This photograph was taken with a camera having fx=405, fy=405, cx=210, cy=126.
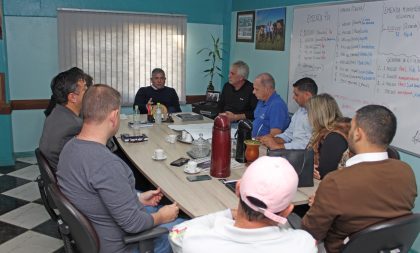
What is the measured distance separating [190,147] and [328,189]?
147 centimetres

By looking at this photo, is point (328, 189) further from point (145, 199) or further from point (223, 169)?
point (145, 199)

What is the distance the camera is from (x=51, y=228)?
10.8 ft

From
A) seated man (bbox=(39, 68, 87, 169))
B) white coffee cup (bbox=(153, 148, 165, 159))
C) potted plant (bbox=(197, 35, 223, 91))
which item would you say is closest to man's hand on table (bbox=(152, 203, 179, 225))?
white coffee cup (bbox=(153, 148, 165, 159))

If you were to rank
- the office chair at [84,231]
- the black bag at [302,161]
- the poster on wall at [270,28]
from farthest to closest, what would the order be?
1. the poster on wall at [270,28]
2. the black bag at [302,161]
3. the office chair at [84,231]

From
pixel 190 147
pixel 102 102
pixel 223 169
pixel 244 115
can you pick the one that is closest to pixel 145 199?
pixel 223 169

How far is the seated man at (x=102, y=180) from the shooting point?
5.50 feet

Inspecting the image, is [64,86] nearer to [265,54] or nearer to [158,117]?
[158,117]

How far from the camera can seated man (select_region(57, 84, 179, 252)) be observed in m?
1.68

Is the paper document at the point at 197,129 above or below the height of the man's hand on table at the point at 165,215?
above

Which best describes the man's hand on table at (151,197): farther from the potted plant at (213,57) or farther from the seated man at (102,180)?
the potted plant at (213,57)

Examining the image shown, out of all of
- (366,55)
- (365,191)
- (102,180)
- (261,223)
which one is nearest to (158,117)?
(366,55)

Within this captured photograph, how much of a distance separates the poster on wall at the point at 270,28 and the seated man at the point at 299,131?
4.51 ft

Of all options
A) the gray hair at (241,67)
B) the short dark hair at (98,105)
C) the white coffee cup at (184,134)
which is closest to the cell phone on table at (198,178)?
the short dark hair at (98,105)

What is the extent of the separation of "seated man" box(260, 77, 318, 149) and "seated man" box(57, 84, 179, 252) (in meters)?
1.38
